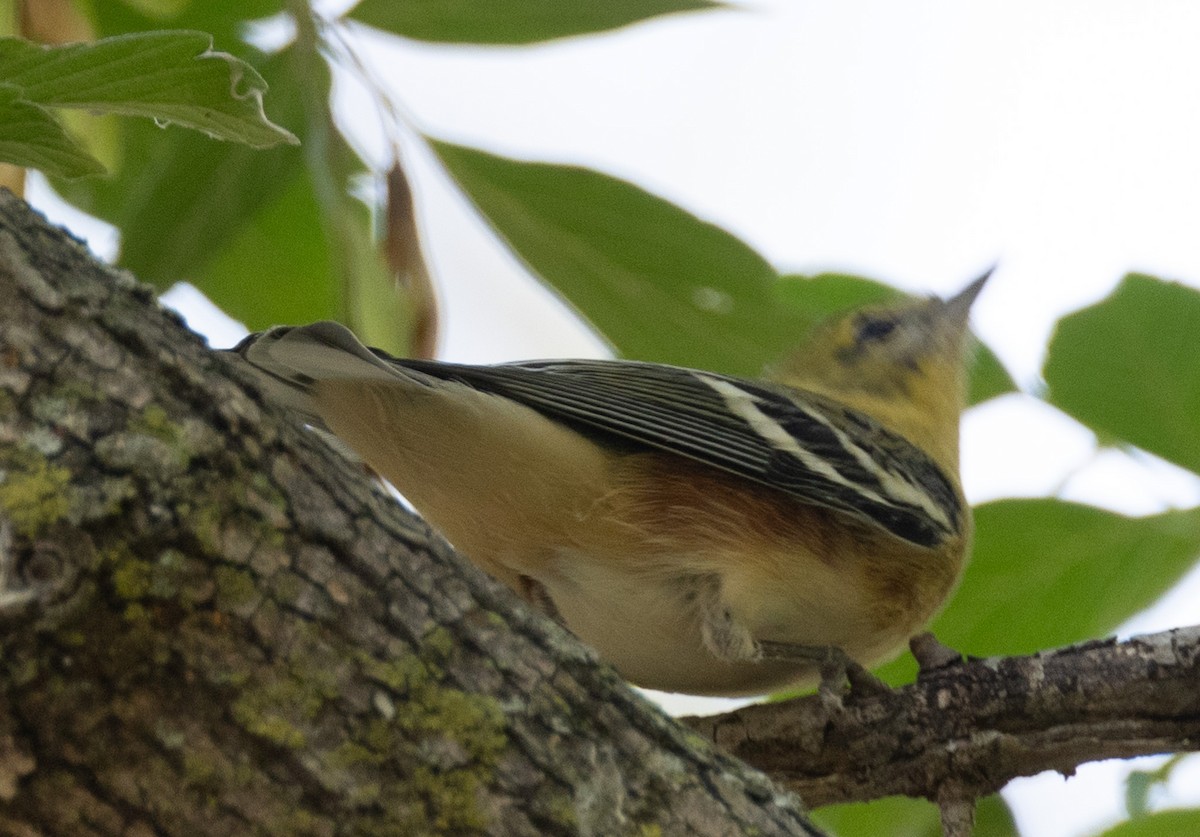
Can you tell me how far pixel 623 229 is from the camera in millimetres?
2807

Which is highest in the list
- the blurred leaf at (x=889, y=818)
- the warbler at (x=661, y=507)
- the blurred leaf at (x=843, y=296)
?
the blurred leaf at (x=843, y=296)

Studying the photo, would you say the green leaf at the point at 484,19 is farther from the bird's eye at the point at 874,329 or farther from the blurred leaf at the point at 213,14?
the bird's eye at the point at 874,329

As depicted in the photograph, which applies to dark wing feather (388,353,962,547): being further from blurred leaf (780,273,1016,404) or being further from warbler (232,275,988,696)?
blurred leaf (780,273,1016,404)

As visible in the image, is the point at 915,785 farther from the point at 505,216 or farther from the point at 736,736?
the point at 505,216

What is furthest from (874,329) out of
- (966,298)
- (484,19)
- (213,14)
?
(213,14)

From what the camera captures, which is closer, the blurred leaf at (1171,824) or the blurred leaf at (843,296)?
the blurred leaf at (1171,824)

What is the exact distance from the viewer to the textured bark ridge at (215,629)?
52.9 inches

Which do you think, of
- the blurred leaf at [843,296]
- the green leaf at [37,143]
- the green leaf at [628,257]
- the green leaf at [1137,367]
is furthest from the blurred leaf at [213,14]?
the green leaf at [1137,367]

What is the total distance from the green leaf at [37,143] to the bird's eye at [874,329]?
3016mm

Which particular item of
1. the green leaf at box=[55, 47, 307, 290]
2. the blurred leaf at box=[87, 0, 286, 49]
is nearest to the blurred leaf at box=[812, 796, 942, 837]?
the green leaf at box=[55, 47, 307, 290]

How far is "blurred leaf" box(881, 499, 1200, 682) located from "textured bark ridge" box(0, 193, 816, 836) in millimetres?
1365

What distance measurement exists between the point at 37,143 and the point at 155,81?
0.56 ft

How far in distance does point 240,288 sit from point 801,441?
1.37m

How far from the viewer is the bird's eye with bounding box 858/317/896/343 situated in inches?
166
